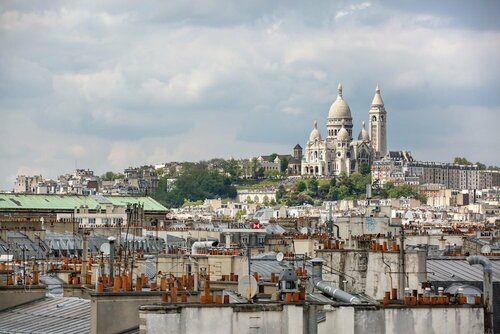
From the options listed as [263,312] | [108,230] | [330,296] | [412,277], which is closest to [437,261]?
[412,277]

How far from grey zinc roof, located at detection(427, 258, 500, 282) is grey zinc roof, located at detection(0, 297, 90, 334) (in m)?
5.49

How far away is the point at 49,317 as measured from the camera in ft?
81.5

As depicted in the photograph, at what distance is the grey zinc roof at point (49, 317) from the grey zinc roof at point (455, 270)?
549 cm

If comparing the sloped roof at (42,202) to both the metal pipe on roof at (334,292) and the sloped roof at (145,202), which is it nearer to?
the sloped roof at (145,202)

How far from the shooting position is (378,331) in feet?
66.3

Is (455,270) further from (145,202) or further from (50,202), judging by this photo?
(145,202)

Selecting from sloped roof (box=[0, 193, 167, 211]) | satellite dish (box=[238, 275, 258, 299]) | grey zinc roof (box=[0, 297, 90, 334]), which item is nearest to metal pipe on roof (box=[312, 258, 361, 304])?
satellite dish (box=[238, 275, 258, 299])

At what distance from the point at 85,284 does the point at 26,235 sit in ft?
105

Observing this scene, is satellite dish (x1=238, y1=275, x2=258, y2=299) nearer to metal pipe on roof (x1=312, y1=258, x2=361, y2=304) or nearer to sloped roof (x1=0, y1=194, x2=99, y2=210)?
metal pipe on roof (x1=312, y1=258, x2=361, y2=304)

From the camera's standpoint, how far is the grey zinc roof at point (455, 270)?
94.3ft

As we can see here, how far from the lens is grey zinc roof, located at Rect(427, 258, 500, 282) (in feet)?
94.3

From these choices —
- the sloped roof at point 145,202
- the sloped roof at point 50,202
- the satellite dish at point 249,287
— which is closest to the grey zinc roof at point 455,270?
the satellite dish at point 249,287

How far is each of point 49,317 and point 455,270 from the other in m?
7.65

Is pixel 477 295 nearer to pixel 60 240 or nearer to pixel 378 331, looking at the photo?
pixel 378 331
